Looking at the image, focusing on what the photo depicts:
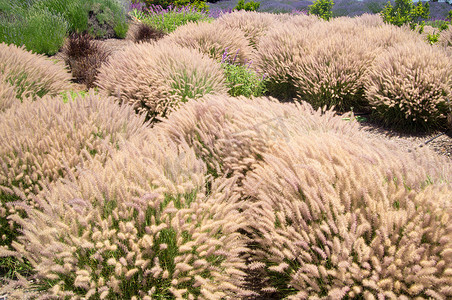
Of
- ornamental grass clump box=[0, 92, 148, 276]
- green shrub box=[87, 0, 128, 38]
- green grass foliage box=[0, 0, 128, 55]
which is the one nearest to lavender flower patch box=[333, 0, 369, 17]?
green shrub box=[87, 0, 128, 38]

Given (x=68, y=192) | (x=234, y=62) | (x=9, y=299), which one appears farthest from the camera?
(x=234, y=62)

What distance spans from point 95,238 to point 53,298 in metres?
0.39

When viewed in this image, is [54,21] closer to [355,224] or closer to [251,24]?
[251,24]

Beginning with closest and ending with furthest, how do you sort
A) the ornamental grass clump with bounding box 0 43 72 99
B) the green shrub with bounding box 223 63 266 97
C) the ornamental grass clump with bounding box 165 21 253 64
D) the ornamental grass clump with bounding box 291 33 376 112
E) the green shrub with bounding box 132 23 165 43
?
the ornamental grass clump with bounding box 0 43 72 99, the ornamental grass clump with bounding box 291 33 376 112, the green shrub with bounding box 223 63 266 97, the ornamental grass clump with bounding box 165 21 253 64, the green shrub with bounding box 132 23 165 43

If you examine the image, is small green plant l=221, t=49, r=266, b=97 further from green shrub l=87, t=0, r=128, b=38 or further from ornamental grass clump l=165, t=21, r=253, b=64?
green shrub l=87, t=0, r=128, b=38

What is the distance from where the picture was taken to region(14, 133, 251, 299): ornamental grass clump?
5.72ft

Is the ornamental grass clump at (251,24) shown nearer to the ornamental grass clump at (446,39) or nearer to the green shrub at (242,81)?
the green shrub at (242,81)

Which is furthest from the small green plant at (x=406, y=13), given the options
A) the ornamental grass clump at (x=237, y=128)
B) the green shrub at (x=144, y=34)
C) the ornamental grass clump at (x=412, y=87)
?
the ornamental grass clump at (x=237, y=128)

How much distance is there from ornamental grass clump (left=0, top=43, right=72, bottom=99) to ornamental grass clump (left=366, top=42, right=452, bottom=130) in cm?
486

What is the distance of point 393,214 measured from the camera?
1777 millimetres

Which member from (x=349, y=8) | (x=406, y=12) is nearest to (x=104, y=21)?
(x=406, y=12)

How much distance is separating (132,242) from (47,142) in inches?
56.0

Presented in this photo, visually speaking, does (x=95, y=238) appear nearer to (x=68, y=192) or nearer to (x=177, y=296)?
(x=68, y=192)

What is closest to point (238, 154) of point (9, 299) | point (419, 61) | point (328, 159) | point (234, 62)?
point (328, 159)
